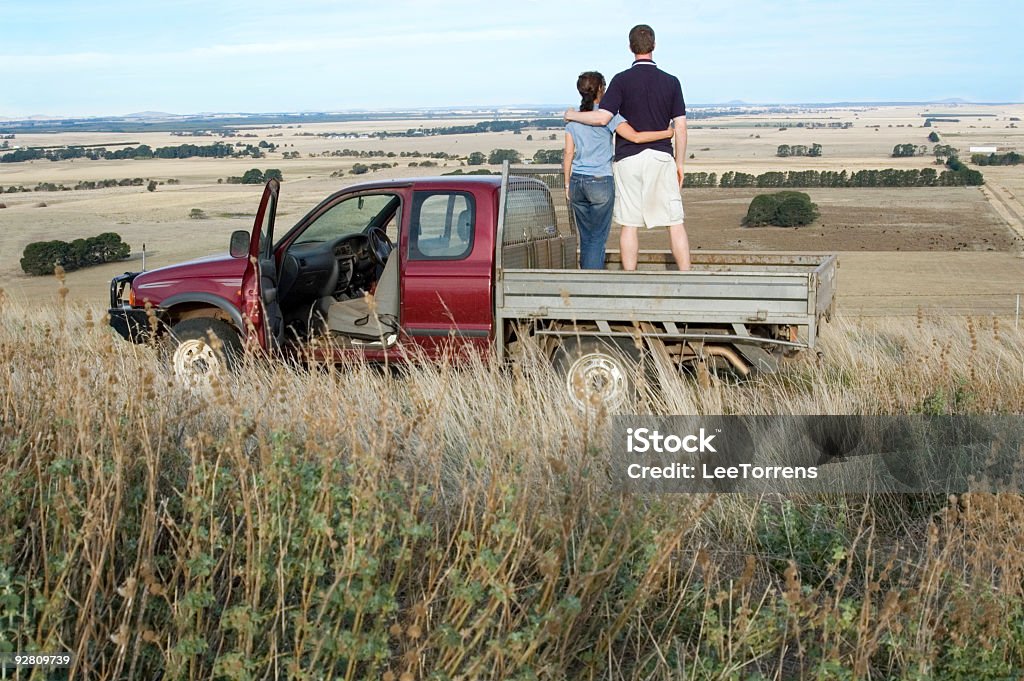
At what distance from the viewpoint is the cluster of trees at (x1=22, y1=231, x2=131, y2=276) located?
125 feet

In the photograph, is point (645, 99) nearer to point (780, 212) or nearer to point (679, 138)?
point (679, 138)

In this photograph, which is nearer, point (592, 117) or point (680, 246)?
point (680, 246)

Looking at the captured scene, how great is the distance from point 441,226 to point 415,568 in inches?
167

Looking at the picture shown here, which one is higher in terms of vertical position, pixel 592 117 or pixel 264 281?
pixel 592 117

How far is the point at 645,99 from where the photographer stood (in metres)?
8.11

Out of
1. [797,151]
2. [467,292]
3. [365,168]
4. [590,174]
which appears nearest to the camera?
[467,292]

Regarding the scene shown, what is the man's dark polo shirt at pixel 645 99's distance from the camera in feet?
26.6

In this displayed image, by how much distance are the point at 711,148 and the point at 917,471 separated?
5280 inches

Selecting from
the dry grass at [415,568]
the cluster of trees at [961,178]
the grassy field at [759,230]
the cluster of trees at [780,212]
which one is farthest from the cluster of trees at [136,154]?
the dry grass at [415,568]

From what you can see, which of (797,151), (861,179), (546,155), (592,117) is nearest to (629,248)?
(592,117)

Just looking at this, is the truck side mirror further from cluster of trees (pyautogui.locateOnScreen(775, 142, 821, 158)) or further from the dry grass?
cluster of trees (pyautogui.locateOnScreen(775, 142, 821, 158))

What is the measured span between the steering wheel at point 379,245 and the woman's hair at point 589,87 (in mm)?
1923

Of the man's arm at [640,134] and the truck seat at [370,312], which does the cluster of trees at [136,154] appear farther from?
the man's arm at [640,134]

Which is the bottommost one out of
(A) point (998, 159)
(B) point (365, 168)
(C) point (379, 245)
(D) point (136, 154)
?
(A) point (998, 159)
